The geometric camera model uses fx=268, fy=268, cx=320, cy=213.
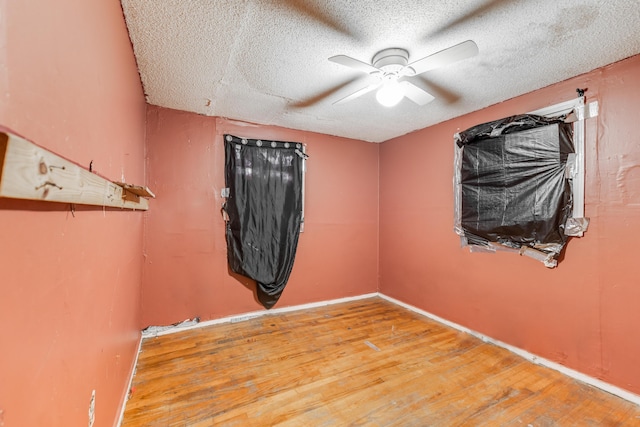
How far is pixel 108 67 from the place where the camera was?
4.06 feet

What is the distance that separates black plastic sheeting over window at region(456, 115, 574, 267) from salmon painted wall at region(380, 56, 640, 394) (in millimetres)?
126

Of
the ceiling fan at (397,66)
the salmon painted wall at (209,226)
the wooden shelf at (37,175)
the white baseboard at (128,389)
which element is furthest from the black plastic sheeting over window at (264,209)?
the wooden shelf at (37,175)

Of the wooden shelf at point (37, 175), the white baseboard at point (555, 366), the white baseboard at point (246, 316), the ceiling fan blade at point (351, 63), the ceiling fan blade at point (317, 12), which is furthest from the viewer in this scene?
the white baseboard at point (246, 316)

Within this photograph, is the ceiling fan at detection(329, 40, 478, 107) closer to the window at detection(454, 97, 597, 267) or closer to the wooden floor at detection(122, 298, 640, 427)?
the window at detection(454, 97, 597, 267)

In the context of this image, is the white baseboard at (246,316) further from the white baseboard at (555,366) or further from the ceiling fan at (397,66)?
the ceiling fan at (397,66)

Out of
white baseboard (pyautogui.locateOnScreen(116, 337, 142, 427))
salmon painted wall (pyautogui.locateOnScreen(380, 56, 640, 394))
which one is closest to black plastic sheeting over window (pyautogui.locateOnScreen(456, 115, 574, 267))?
salmon painted wall (pyautogui.locateOnScreen(380, 56, 640, 394))

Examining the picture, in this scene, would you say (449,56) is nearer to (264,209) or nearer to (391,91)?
(391,91)

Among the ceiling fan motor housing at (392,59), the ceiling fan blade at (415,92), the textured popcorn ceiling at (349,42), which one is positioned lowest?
the ceiling fan blade at (415,92)

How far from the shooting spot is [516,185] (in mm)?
2406

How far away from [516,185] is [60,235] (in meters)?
3.02

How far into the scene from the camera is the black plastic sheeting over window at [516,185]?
2162 mm

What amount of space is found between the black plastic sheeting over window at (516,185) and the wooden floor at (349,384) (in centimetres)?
99

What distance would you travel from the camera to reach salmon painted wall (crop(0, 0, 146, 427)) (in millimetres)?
537

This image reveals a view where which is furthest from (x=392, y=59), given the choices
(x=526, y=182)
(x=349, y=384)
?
(x=349, y=384)
